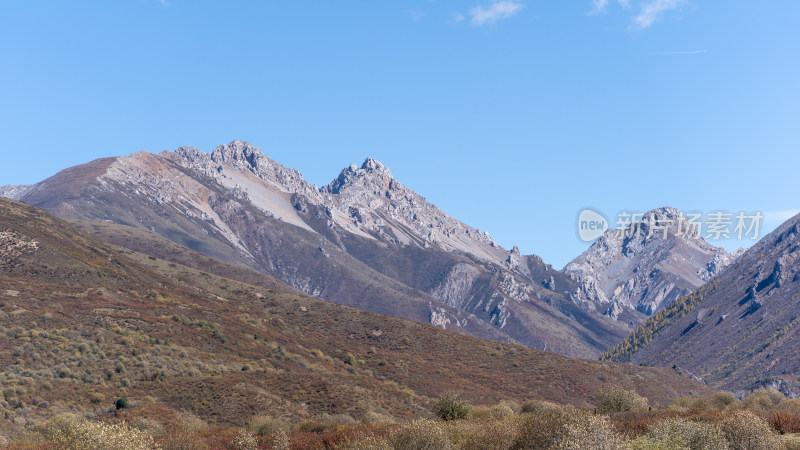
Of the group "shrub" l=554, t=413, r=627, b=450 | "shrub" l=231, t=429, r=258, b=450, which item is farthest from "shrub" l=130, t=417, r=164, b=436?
"shrub" l=554, t=413, r=627, b=450

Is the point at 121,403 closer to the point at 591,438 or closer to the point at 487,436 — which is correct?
the point at 487,436

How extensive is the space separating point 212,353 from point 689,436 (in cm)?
7808

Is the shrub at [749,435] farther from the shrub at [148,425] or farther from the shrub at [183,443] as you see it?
the shrub at [148,425]

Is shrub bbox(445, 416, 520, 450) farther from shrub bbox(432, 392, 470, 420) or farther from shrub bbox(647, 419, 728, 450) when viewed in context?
shrub bbox(432, 392, 470, 420)

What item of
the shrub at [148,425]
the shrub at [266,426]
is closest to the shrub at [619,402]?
the shrub at [266,426]

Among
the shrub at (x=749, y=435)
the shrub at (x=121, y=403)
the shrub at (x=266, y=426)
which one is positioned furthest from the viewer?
the shrub at (x=121, y=403)

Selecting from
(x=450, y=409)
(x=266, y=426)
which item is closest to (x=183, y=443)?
A: (x=266, y=426)

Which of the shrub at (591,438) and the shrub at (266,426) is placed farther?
the shrub at (266,426)

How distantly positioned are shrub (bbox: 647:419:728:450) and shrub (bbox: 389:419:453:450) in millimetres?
13551

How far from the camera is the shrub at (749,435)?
4047 centimetres

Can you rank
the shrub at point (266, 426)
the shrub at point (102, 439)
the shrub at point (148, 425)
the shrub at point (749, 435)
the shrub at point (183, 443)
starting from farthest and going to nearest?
the shrub at point (266, 426) → the shrub at point (148, 425) → the shrub at point (183, 443) → the shrub at point (749, 435) → the shrub at point (102, 439)

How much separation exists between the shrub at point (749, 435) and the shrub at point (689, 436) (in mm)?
895

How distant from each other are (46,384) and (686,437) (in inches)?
2614

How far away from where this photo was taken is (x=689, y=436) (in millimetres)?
40531
